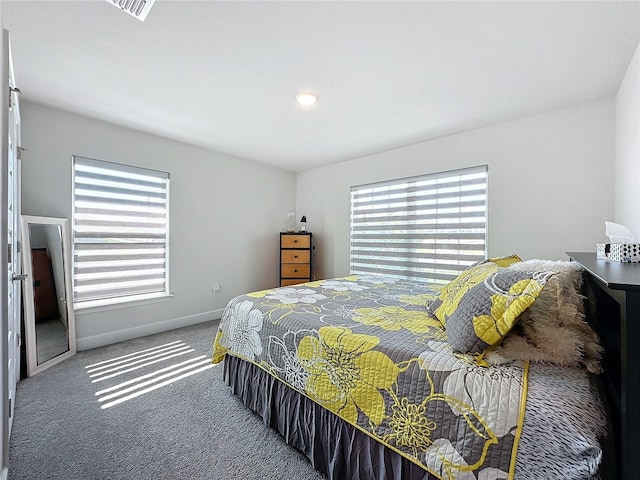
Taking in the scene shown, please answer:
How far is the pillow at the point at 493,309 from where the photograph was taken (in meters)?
0.99

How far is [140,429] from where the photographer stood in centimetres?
167

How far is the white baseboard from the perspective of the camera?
2.85m

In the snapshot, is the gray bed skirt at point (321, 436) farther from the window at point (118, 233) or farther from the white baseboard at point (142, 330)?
the window at point (118, 233)

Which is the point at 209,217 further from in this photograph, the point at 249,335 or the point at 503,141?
the point at 503,141

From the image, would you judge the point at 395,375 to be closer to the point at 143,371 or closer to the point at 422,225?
the point at 143,371

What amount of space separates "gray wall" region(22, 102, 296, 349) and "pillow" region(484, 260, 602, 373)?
11.7 ft

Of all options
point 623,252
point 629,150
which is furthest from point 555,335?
point 629,150

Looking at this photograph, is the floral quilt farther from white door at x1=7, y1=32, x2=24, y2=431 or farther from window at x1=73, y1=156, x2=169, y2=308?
window at x1=73, y1=156, x2=169, y2=308

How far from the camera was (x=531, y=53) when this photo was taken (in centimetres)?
176

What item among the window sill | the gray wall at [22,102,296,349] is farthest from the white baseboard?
the window sill

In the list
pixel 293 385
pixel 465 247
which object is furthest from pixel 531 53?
pixel 293 385

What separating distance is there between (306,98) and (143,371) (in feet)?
9.16

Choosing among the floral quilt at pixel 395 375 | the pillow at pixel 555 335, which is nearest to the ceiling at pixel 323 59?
the pillow at pixel 555 335

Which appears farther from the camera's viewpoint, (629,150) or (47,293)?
(47,293)
